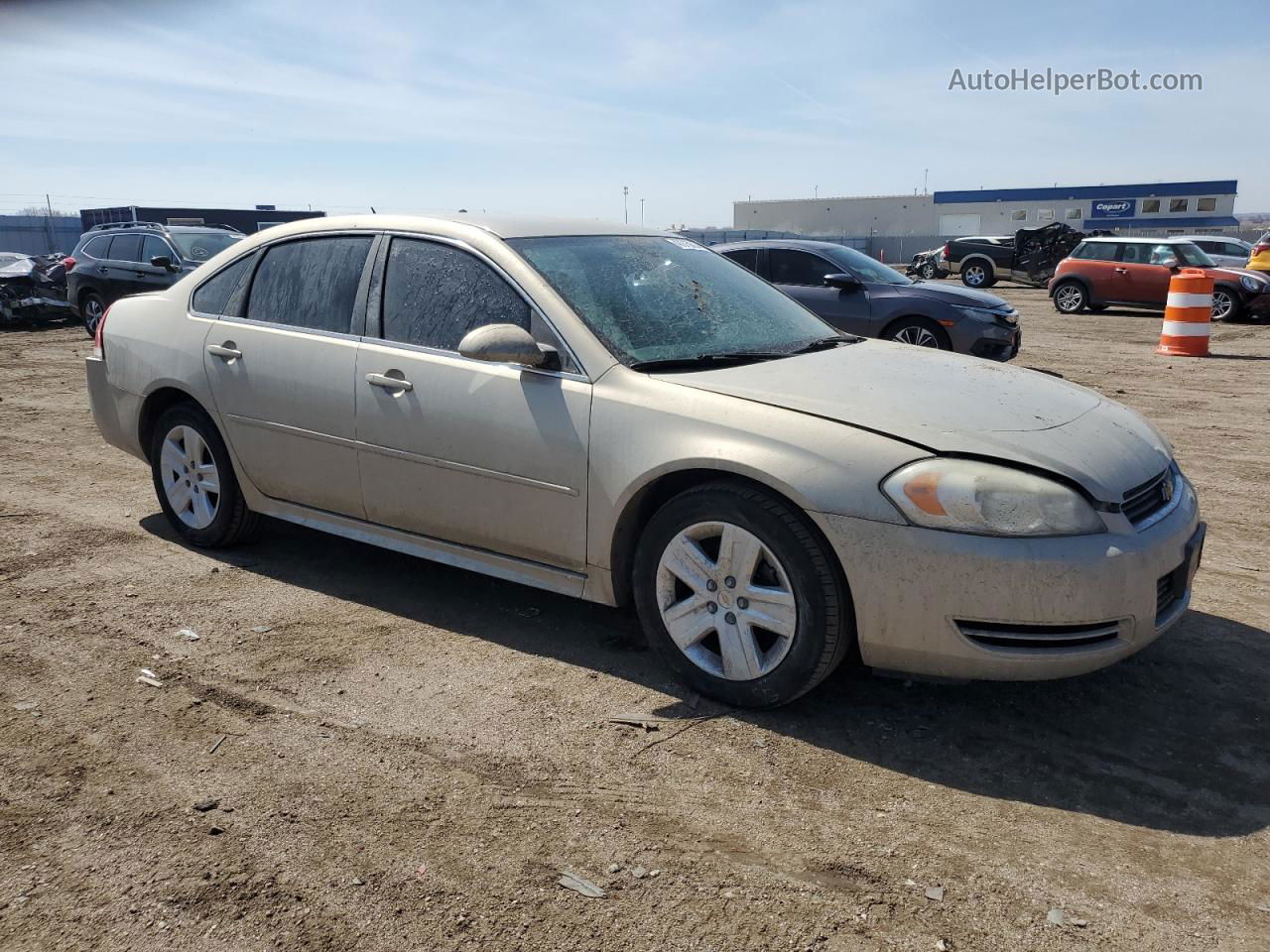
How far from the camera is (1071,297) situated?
21.8 m

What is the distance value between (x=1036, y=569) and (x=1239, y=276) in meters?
18.4

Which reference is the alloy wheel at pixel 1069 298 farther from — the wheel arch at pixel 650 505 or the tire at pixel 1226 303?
the wheel arch at pixel 650 505

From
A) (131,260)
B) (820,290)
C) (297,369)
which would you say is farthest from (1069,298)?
(297,369)

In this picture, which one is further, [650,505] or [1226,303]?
[1226,303]

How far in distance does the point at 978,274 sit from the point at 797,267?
65.8ft

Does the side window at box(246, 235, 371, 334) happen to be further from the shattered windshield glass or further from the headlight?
the headlight

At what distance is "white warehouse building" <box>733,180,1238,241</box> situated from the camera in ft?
220

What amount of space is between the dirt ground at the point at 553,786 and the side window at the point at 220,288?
133 centimetres

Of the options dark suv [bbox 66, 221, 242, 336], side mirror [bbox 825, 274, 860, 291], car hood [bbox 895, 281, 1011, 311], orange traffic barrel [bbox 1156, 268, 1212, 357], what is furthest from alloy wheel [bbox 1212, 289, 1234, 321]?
dark suv [bbox 66, 221, 242, 336]

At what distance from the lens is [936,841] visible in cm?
287

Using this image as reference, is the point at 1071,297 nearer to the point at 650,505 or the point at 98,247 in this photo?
the point at 98,247

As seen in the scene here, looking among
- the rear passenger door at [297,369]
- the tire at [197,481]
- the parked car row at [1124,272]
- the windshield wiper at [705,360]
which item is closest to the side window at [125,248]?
the tire at [197,481]

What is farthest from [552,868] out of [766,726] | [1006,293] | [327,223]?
[1006,293]

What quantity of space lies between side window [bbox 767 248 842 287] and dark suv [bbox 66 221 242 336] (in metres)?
7.92
